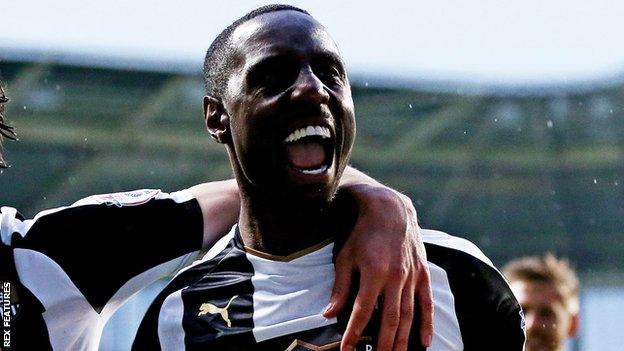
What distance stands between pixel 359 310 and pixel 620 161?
1296 cm

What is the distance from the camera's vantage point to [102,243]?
9.62 ft

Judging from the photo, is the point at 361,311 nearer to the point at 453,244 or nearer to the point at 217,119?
the point at 453,244

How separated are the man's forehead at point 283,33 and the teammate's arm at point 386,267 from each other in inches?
14.4

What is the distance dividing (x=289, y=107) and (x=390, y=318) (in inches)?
19.7

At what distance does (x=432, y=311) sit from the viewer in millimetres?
2611

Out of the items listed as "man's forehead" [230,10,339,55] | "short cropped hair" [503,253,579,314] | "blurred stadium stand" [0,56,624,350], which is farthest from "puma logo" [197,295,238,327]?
"blurred stadium stand" [0,56,624,350]

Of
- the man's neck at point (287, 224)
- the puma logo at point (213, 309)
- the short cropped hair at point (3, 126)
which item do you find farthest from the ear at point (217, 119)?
the short cropped hair at point (3, 126)

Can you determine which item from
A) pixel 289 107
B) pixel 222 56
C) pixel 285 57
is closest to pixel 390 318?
pixel 289 107

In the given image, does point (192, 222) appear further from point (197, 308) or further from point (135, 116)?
point (135, 116)

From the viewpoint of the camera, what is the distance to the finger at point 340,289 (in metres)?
2.66

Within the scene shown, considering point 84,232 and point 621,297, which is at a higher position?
point 84,232

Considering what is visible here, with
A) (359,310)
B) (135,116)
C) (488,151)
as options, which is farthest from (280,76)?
(488,151)

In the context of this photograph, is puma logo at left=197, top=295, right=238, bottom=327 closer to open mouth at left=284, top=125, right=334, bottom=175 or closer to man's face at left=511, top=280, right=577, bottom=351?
open mouth at left=284, top=125, right=334, bottom=175

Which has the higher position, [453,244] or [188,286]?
[453,244]
